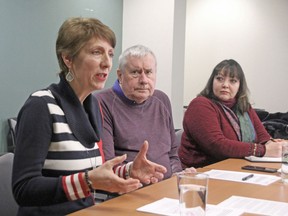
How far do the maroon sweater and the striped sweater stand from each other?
3.22ft

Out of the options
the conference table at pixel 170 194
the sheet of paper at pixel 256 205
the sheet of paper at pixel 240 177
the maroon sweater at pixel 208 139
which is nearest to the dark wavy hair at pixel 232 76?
the maroon sweater at pixel 208 139

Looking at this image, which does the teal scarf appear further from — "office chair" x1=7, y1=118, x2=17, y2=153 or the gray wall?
"office chair" x1=7, y1=118, x2=17, y2=153

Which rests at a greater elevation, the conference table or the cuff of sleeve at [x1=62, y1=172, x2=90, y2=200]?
the cuff of sleeve at [x1=62, y1=172, x2=90, y2=200]

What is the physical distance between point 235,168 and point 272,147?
0.48 meters

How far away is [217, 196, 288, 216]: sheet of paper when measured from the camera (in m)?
1.37

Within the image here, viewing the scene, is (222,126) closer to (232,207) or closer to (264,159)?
(264,159)

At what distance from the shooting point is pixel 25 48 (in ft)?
11.4

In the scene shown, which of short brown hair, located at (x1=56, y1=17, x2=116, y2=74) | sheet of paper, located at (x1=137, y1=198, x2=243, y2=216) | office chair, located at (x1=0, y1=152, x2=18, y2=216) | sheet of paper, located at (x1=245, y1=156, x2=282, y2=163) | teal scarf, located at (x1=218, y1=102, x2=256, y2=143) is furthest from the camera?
teal scarf, located at (x1=218, y1=102, x2=256, y2=143)

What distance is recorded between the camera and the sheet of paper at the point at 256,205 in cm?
137

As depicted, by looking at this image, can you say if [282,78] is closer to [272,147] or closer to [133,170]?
[272,147]

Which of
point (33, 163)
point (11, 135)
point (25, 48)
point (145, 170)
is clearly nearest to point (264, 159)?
point (145, 170)

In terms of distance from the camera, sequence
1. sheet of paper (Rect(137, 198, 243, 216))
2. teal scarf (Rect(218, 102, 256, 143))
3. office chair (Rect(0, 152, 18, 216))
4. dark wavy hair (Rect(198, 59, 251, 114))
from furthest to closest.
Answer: dark wavy hair (Rect(198, 59, 251, 114)) → teal scarf (Rect(218, 102, 256, 143)) → office chair (Rect(0, 152, 18, 216)) → sheet of paper (Rect(137, 198, 243, 216))

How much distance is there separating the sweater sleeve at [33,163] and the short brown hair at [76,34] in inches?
11.0

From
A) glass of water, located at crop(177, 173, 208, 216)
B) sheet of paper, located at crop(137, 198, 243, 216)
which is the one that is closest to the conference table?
sheet of paper, located at crop(137, 198, 243, 216)
